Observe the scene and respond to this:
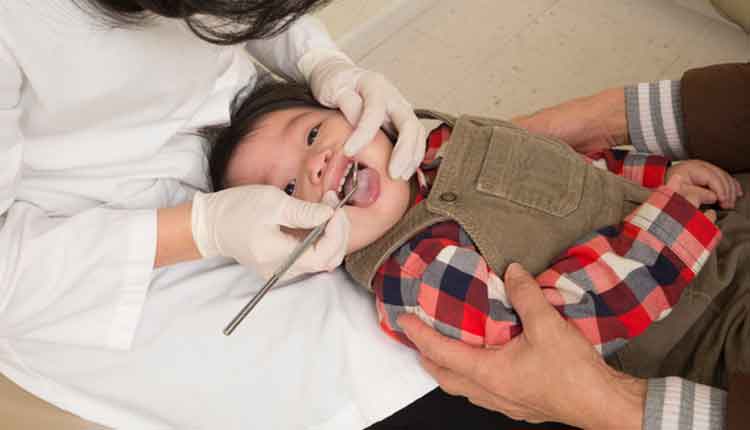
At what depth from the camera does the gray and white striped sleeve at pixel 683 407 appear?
887mm

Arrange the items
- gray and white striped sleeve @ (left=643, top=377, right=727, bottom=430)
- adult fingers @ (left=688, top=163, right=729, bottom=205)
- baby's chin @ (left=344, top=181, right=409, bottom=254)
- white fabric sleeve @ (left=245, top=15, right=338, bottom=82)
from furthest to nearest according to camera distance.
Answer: white fabric sleeve @ (left=245, top=15, right=338, bottom=82) < adult fingers @ (left=688, top=163, right=729, bottom=205) < baby's chin @ (left=344, top=181, right=409, bottom=254) < gray and white striped sleeve @ (left=643, top=377, right=727, bottom=430)

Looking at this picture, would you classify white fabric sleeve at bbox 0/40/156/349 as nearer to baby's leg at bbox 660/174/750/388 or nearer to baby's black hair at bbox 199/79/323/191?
baby's black hair at bbox 199/79/323/191

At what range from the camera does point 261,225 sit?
100 cm

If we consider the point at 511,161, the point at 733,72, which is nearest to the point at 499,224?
the point at 511,161

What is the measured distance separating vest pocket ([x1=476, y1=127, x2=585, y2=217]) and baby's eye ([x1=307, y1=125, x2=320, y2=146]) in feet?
0.87

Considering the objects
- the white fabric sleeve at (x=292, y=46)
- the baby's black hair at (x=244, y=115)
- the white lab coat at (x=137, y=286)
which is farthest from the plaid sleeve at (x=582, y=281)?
the white fabric sleeve at (x=292, y=46)

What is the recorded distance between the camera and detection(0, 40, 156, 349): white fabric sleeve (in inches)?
37.2

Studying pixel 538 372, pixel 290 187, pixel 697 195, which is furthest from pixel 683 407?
pixel 290 187

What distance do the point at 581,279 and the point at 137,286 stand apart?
2.02 ft

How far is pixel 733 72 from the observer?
1203mm

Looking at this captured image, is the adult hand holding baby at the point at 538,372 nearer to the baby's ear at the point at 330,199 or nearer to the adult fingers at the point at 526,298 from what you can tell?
the adult fingers at the point at 526,298

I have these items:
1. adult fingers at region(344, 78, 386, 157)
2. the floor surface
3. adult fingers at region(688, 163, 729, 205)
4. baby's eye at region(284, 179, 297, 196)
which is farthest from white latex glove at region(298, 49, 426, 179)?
the floor surface

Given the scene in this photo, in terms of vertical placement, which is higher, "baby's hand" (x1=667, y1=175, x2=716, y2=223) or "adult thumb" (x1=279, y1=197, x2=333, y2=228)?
"adult thumb" (x1=279, y1=197, x2=333, y2=228)

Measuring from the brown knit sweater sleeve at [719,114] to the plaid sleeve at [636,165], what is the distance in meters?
0.07
